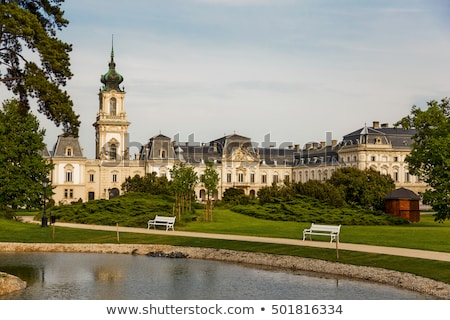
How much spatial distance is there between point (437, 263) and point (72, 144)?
7605 cm

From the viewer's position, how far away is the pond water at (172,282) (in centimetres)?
1692

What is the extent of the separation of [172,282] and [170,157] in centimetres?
7990

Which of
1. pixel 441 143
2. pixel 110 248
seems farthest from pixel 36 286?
pixel 441 143

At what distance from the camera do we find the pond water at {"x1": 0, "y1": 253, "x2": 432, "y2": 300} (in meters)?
16.9

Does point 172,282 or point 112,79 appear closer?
point 172,282

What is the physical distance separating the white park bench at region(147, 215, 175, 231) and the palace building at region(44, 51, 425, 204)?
56.0 meters

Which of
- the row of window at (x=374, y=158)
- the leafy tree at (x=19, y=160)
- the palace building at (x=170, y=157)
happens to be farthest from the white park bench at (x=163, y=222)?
the row of window at (x=374, y=158)

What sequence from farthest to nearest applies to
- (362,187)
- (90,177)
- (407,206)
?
(90,177), (362,187), (407,206)

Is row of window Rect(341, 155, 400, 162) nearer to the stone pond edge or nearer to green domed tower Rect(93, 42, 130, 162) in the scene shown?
green domed tower Rect(93, 42, 130, 162)

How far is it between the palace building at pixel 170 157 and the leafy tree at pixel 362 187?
37714mm

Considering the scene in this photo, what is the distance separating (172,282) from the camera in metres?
18.7

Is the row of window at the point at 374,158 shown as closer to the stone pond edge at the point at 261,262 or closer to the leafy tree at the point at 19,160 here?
the leafy tree at the point at 19,160

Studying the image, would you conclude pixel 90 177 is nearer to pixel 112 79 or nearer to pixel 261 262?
pixel 112 79

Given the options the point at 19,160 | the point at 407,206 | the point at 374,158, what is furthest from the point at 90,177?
the point at 19,160
